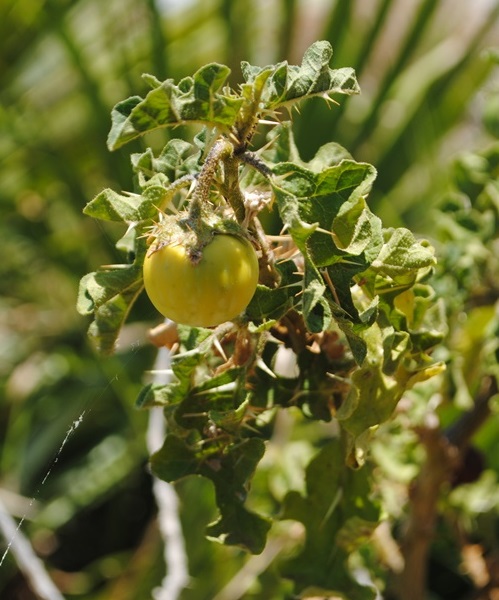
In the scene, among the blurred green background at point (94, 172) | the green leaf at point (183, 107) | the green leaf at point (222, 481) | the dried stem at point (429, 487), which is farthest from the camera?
the blurred green background at point (94, 172)

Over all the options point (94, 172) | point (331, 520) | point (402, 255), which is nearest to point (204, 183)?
point (402, 255)

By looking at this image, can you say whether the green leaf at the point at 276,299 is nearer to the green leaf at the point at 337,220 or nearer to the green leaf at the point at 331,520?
the green leaf at the point at 337,220

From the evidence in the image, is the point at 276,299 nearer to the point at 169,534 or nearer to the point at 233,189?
the point at 233,189

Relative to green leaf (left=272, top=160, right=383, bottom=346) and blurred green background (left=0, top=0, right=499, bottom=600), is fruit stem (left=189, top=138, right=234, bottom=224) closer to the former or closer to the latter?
green leaf (left=272, top=160, right=383, bottom=346)

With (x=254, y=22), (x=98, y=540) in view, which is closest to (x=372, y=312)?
(x=98, y=540)

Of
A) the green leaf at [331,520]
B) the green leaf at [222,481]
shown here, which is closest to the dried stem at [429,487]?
the green leaf at [331,520]

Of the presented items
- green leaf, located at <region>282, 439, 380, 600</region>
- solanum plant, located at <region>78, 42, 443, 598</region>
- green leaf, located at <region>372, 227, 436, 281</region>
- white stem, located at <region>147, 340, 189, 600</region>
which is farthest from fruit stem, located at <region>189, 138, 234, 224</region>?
white stem, located at <region>147, 340, 189, 600</region>
